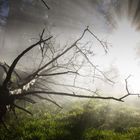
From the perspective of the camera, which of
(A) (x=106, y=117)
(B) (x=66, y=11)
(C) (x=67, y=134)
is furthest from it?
(B) (x=66, y=11)

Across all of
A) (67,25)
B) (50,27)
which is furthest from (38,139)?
(67,25)

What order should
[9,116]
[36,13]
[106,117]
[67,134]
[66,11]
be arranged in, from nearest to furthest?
[67,134], [9,116], [106,117], [36,13], [66,11]

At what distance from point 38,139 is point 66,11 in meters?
35.5

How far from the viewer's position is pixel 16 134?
229 inches

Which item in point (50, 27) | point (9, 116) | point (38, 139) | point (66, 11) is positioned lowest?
point (38, 139)

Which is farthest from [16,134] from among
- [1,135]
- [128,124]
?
[128,124]

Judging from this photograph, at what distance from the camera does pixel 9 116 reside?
750cm

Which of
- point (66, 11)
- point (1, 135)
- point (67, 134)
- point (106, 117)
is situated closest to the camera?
point (1, 135)

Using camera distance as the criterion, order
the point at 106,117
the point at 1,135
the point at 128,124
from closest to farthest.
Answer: the point at 1,135, the point at 128,124, the point at 106,117

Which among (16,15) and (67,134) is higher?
(16,15)

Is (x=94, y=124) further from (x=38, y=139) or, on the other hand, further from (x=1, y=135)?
(x=1, y=135)

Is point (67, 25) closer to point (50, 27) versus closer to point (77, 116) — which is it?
point (50, 27)

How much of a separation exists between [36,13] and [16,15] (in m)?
2.90

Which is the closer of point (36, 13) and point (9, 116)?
point (9, 116)
